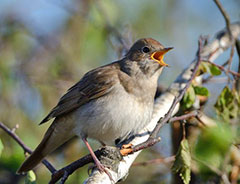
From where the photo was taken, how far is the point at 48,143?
4477mm

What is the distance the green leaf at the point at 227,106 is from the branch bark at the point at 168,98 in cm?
48

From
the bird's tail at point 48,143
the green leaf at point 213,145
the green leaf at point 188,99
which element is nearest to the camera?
the green leaf at point 213,145

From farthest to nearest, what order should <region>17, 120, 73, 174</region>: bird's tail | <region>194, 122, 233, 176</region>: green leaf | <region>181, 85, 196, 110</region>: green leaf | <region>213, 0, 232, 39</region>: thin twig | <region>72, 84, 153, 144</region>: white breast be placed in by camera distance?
<region>213, 0, 232, 39</region>: thin twig → <region>17, 120, 73, 174</region>: bird's tail → <region>72, 84, 153, 144</region>: white breast → <region>181, 85, 196, 110</region>: green leaf → <region>194, 122, 233, 176</region>: green leaf

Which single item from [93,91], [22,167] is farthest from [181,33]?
[22,167]

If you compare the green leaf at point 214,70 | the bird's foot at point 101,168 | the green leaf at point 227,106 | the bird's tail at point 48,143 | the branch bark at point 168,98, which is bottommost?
the green leaf at point 227,106

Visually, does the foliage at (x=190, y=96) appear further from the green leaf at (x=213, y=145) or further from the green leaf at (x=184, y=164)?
the green leaf at (x=213, y=145)

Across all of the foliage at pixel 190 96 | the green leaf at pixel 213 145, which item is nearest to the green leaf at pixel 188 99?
the foliage at pixel 190 96

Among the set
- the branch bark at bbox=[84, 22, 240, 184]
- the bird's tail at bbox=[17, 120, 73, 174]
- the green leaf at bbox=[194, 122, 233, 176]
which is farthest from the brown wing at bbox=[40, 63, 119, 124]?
the green leaf at bbox=[194, 122, 233, 176]

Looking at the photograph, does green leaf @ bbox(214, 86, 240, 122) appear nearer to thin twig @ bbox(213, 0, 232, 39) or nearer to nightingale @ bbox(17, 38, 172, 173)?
nightingale @ bbox(17, 38, 172, 173)

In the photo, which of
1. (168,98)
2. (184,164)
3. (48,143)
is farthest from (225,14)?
(48,143)

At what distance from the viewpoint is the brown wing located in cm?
418

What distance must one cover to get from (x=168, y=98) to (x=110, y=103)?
26.2 inches

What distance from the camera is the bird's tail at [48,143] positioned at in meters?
4.34

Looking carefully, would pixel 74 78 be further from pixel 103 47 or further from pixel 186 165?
pixel 186 165
